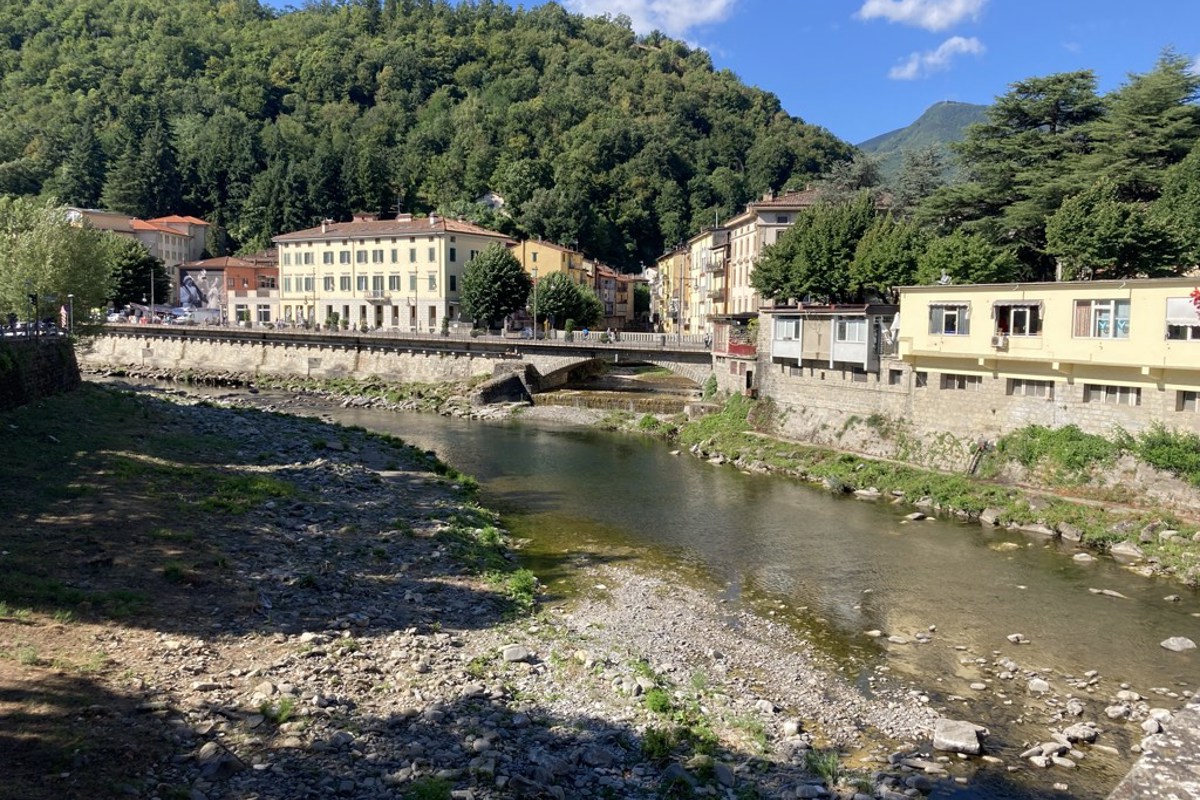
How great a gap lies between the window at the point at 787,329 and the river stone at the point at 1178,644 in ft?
82.3

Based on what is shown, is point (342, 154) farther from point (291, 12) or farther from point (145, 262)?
point (291, 12)

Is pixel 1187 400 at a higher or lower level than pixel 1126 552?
higher

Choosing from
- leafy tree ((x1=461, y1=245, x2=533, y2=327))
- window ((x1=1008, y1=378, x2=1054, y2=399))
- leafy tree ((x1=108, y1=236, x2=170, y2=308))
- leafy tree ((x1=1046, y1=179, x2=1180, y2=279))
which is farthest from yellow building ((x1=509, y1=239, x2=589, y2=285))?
window ((x1=1008, y1=378, x2=1054, y2=399))

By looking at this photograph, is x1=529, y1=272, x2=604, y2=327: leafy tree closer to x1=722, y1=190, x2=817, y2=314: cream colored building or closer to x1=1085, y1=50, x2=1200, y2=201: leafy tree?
x1=722, y1=190, x2=817, y2=314: cream colored building

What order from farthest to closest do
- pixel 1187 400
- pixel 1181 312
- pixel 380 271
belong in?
1. pixel 380 271
2. pixel 1187 400
3. pixel 1181 312

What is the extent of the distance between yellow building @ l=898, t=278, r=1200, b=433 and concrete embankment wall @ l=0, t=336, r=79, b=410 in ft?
114

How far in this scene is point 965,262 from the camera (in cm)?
3794

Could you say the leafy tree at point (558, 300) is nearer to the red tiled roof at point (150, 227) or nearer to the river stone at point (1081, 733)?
the river stone at point (1081, 733)

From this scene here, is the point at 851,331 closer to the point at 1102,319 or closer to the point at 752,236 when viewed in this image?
the point at 1102,319

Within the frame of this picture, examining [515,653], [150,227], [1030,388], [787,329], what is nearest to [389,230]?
[150,227]

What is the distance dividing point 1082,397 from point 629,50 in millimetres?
170885

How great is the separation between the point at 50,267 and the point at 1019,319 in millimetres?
45981

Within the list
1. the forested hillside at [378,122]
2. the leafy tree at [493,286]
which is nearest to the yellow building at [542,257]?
the leafy tree at [493,286]

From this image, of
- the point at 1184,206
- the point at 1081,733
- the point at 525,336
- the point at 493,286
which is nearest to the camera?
the point at 1081,733
